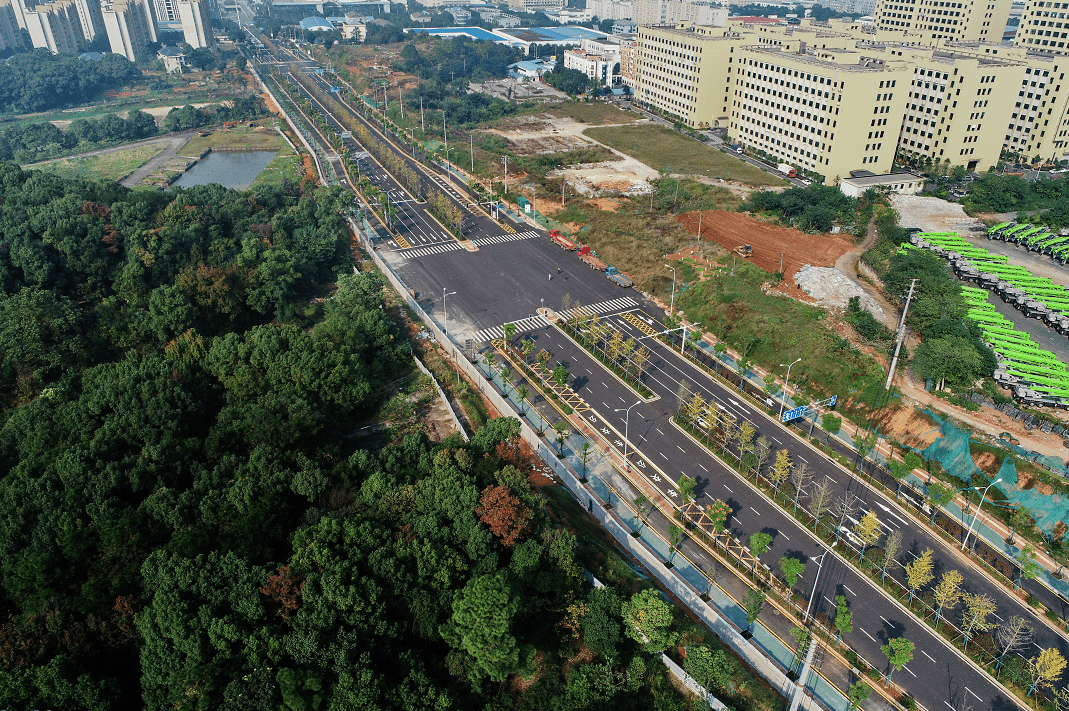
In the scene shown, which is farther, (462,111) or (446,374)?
(462,111)

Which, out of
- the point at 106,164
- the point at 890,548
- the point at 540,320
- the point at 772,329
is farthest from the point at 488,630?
the point at 106,164

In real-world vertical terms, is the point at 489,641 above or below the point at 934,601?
above

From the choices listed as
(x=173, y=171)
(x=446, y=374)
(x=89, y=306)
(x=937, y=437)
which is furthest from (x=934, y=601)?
(x=173, y=171)

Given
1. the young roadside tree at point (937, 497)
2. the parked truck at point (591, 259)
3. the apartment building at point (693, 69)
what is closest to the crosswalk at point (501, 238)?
the parked truck at point (591, 259)

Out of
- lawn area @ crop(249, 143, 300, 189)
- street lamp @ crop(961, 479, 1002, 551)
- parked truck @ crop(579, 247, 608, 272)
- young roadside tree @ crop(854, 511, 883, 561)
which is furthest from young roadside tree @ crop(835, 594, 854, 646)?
lawn area @ crop(249, 143, 300, 189)

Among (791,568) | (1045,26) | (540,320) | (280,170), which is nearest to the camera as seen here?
(791,568)

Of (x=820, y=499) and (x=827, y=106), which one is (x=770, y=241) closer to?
(x=827, y=106)

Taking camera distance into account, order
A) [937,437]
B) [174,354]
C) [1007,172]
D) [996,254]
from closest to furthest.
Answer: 1. [937,437]
2. [174,354]
3. [996,254]
4. [1007,172]

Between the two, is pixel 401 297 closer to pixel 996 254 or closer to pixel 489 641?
pixel 489 641
